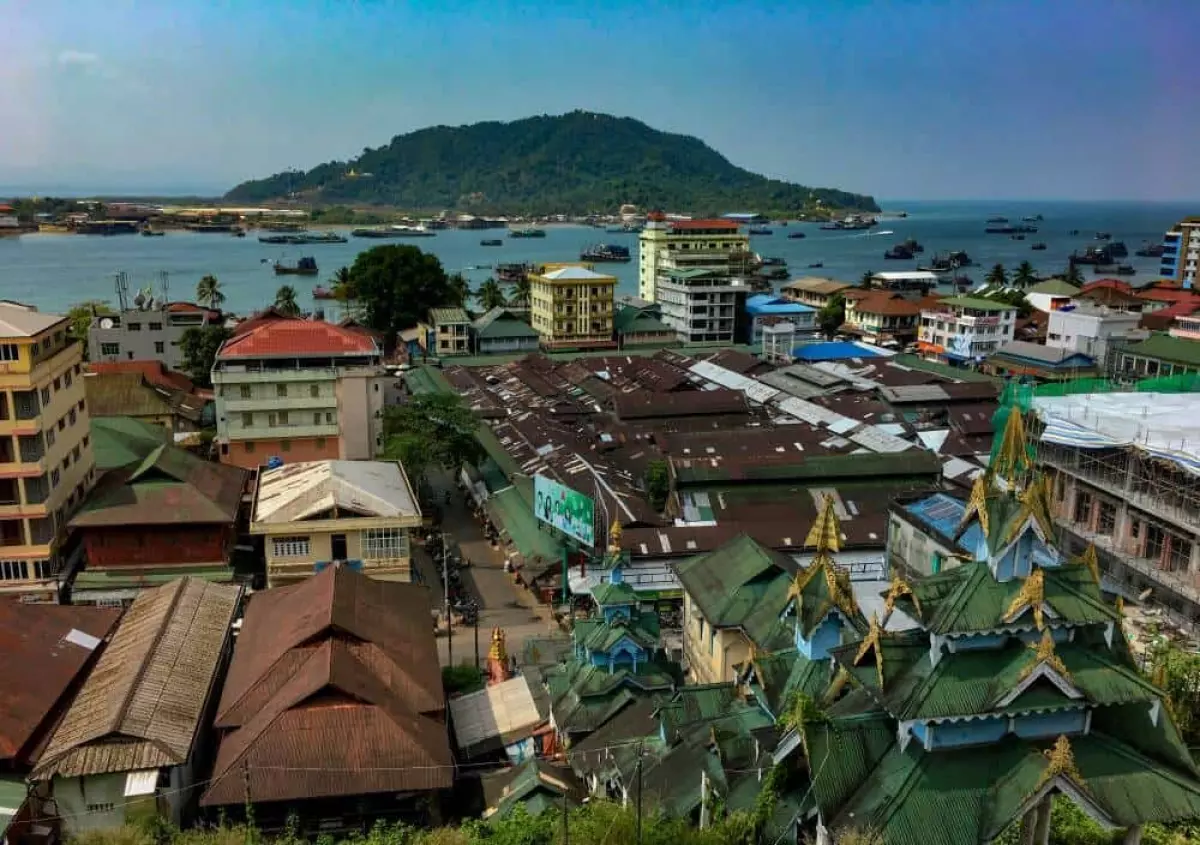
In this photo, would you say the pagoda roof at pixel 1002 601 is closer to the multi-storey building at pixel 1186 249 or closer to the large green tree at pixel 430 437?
the large green tree at pixel 430 437

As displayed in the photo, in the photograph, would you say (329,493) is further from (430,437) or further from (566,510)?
(430,437)

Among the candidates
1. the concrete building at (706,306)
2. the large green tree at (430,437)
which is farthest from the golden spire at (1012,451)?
the concrete building at (706,306)

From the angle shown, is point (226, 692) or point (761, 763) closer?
point (761, 763)

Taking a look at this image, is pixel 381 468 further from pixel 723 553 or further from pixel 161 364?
pixel 161 364

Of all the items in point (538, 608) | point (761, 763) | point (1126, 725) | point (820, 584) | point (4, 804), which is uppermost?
point (820, 584)

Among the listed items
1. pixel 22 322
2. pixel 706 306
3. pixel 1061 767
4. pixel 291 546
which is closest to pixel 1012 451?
pixel 1061 767

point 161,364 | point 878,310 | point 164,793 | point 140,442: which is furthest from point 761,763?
point 878,310

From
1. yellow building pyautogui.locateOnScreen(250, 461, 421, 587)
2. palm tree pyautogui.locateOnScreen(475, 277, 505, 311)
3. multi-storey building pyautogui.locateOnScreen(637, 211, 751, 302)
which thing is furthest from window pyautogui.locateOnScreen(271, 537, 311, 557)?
multi-storey building pyautogui.locateOnScreen(637, 211, 751, 302)
